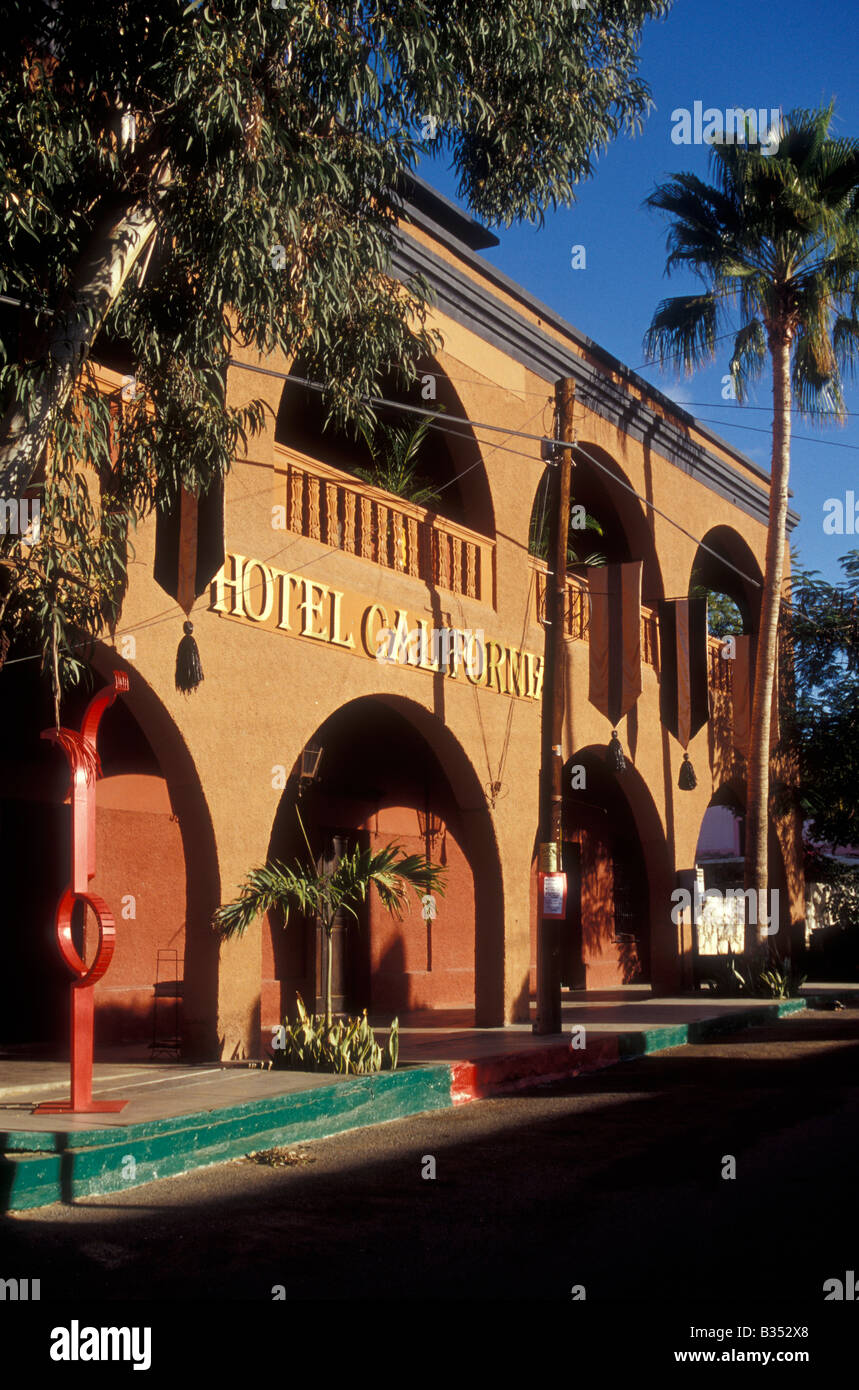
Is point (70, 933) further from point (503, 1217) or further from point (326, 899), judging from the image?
point (503, 1217)

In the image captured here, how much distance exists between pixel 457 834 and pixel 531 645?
12.1 feet

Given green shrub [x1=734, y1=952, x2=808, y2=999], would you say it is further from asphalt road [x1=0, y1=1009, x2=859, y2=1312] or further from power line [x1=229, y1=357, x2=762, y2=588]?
asphalt road [x1=0, y1=1009, x2=859, y2=1312]

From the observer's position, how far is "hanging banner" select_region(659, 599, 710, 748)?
796 inches

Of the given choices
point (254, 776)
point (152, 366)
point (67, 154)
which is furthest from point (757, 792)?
point (67, 154)

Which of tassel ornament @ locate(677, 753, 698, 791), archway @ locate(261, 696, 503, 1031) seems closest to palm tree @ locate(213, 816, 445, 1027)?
archway @ locate(261, 696, 503, 1031)

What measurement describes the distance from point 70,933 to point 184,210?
461 cm

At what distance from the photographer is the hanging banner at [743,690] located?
22.7 metres

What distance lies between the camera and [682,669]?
67.3 ft

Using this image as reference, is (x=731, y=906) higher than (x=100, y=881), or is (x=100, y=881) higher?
(x=100, y=881)

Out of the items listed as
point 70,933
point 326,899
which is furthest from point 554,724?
point 70,933

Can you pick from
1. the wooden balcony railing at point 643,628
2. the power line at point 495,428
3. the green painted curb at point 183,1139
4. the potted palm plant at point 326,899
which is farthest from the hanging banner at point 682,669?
the green painted curb at point 183,1139

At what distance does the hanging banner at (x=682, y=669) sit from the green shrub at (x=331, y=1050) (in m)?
10.3

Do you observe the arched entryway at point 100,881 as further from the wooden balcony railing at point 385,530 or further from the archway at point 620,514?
the archway at point 620,514
